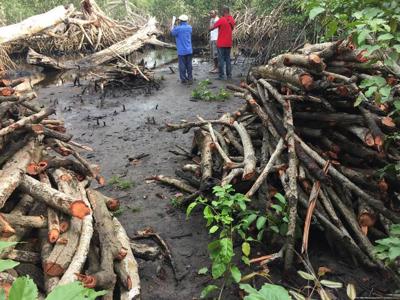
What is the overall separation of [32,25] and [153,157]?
8379mm

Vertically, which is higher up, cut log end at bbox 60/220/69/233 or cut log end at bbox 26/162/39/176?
cut log end at bbox 26/162/39/176

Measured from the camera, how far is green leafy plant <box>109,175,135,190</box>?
542 cm

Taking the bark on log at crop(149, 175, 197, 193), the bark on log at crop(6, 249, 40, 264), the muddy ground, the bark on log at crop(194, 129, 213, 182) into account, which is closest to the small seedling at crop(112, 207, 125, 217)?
the muddy ground

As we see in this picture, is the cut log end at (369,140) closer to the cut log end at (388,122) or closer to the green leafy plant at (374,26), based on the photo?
the cut log end at (388,122)

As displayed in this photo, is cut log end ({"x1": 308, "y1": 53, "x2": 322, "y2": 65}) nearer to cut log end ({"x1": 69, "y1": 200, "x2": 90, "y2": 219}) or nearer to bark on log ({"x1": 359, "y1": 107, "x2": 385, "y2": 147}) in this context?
bark on log ({"x1": 359, "y1": 107, "x2": 385, "y2": 147})

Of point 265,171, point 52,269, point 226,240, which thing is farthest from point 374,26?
point 52,269

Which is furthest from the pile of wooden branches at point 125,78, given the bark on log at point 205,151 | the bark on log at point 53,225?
the bark on log at point 53,225

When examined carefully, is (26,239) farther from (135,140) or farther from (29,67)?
(29,67)

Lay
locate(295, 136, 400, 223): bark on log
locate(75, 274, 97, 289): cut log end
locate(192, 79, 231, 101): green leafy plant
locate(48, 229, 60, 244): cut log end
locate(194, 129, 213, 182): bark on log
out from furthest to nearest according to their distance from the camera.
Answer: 1. locate(192, 79, 231, 101): green leafy plant
2. locate(194, 129, 213, 182): bark on log
3. locate(295, 136, 400, 223): bark on log
4. locate(48, 229, 60, 244): cut log end
5. locate(75, 274, 97, 289): cut log end

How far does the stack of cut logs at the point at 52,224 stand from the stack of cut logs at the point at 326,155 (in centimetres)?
136

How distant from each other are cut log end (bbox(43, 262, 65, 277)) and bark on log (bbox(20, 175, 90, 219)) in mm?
497

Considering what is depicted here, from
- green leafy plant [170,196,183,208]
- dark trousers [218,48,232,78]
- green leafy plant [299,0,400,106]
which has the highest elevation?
green leafy plant [299,0,400,106]

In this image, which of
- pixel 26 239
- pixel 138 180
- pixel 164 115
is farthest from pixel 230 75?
pixel 26 239

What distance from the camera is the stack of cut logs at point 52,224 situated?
2857 mm
